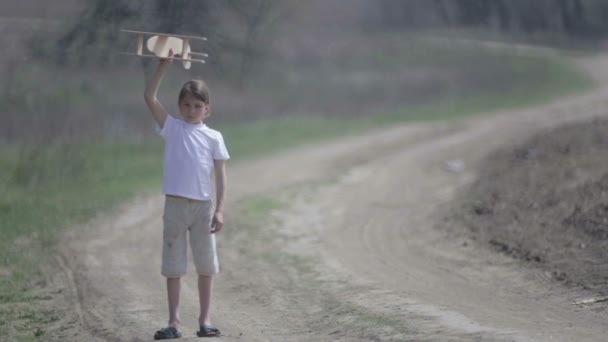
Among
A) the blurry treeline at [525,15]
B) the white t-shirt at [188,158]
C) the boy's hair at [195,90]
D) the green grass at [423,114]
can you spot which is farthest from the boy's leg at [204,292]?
the blurry treeline at [525,15]

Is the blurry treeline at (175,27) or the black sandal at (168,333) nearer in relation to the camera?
the black sandal at (168,333)

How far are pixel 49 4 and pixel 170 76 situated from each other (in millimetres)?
2182

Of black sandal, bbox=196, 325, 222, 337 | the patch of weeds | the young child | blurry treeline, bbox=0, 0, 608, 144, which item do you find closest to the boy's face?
the young child

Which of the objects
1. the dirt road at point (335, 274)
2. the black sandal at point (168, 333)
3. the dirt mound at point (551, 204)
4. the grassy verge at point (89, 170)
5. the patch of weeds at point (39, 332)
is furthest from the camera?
the grassy verge at point (89, 170)

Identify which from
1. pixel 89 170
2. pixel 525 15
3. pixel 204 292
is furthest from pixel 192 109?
pixel 525 15

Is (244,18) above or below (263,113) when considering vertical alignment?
above

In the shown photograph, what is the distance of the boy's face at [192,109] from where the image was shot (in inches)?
268

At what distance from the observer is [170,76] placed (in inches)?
591

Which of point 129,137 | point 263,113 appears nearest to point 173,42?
point 129,137

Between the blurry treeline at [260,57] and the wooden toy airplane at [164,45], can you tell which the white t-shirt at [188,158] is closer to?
the wooden toy airplane at [164,45]

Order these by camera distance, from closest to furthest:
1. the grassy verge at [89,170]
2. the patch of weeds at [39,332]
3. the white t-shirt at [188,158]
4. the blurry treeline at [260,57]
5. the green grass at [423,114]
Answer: the white t-shirt at [188,158] < the patch of weeds at [39,332] < the grassy verge at [89,170] < the blurry treeline at [260,57] < the green grass at [423,114]

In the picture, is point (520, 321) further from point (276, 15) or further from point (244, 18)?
point (276, 15)

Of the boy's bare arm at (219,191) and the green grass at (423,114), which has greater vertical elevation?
the boy's bare arm at (219,191)

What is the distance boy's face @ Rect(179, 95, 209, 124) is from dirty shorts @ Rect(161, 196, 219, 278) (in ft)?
1.81
